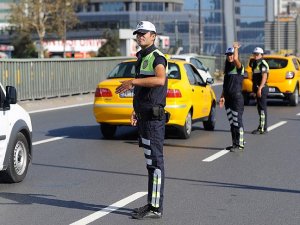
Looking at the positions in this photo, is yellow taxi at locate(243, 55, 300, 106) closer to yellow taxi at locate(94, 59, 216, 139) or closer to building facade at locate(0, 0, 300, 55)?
yellow taxi at locate(94, 59, 216, 139)

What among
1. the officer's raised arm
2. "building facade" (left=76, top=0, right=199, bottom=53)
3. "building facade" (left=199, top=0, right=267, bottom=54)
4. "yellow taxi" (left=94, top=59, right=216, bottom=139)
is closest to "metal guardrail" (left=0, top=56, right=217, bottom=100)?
"yellow taxi" (left=94, top=59, right=216, bottom=139)

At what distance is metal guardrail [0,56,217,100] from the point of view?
23703 mm

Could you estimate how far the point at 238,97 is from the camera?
13.1 m

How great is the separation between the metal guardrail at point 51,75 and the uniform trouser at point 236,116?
37.6ft

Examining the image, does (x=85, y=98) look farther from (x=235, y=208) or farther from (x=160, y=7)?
(x=160, y=7)

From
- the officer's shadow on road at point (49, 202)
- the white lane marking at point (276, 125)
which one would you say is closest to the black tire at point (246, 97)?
the white lane marking at point (276, 125)

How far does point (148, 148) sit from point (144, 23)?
1217 mm

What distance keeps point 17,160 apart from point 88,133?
6350 millimetres

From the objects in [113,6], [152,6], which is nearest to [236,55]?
[113,6]

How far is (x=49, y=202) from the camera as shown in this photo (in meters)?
8.36

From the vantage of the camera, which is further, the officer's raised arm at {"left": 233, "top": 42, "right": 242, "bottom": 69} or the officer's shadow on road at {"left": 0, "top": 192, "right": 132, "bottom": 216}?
the officer's raised arm at {"left": 233, "top": 42, "right": 242, "bottom": 69}

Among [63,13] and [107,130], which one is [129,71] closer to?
[107,130]

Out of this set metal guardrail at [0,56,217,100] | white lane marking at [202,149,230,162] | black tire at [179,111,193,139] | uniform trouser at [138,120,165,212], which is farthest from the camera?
metal guardrail at [0,56,217,100]

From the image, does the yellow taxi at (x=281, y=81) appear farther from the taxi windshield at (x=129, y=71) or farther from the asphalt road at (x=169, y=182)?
the taxi windshield at (x=129, y=71)
